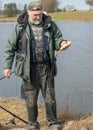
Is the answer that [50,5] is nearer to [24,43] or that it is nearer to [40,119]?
[40,119]

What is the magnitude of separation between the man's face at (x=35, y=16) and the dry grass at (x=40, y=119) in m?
1.67

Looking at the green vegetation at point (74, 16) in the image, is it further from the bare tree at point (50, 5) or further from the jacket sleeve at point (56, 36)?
the jacket sleeve at point (56, 36)

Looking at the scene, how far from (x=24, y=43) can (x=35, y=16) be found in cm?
42

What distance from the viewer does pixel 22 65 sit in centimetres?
635

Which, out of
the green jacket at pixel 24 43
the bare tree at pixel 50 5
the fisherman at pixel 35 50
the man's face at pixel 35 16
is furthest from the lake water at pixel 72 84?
the bare tree at pixel 50 5

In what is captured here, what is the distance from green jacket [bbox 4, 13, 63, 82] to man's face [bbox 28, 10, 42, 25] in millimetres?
99

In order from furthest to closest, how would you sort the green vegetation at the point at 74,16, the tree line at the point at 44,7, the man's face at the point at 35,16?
the tree line at the point at 44,7, the green vegetation at the point at 74,16, the man's face at the point at 35,16

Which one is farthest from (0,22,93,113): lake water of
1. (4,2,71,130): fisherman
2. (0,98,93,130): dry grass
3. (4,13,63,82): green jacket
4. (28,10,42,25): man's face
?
(28,10,42,25): man's face

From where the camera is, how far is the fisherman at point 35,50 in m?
6.27

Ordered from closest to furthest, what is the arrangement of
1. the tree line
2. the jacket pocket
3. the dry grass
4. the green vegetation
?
1. the jacket pocket
2. the dry grass
3. the green vegetation
4. the tree line

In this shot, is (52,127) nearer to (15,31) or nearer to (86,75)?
(15,31)

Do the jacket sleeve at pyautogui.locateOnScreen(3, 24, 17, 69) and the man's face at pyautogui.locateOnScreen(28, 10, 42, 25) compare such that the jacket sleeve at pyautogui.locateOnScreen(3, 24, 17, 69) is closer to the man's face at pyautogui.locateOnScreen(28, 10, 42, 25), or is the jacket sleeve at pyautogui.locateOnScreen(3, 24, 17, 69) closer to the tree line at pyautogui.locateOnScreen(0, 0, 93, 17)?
the man's face at pyautogui.locateOnScreen(28, 10, 42, 25)

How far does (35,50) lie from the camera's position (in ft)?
20.8

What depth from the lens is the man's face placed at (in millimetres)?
6184
